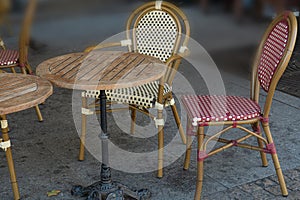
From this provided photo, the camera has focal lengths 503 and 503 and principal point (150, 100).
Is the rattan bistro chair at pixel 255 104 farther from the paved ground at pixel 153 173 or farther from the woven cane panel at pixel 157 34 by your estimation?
the woven cane panel at pixel 157 34

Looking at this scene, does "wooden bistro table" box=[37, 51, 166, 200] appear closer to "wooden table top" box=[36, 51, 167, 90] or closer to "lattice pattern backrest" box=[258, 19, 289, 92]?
"wooden table top" box=[36, 51, 167, 90]

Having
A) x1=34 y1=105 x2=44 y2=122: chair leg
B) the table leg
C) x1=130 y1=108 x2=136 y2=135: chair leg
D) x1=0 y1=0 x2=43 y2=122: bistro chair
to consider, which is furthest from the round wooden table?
x1=34 y1=105 x2=44 y2=122: chair leg

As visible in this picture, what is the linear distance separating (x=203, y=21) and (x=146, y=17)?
4.83m

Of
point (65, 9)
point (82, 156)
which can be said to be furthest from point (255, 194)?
point (65, 9)

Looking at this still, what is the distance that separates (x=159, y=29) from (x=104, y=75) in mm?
1005

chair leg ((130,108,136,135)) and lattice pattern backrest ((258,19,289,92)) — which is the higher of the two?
lattice pattern backrest ((258,19,289,92))

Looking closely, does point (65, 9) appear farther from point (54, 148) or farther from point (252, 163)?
point (252, 163)

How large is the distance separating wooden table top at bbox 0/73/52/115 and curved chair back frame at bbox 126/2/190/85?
3.29ft

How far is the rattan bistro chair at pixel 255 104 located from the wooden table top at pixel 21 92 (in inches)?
31.5

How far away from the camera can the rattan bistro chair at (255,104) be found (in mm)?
2658

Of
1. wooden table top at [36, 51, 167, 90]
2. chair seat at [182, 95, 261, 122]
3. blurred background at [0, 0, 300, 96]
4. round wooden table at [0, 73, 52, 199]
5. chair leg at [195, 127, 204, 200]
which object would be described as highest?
wooden table top at [36, 51, 167, 90]

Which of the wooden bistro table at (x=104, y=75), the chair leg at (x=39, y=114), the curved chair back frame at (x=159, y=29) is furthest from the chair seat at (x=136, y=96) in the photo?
the chair leg at (x=39, y=114)

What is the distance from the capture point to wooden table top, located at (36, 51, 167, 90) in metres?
2.44

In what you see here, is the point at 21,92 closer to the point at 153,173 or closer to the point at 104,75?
the point at 104,75
